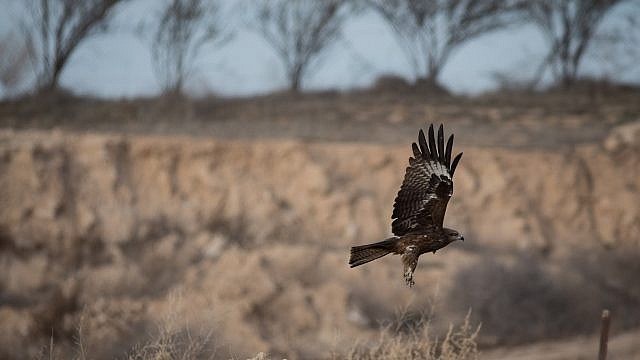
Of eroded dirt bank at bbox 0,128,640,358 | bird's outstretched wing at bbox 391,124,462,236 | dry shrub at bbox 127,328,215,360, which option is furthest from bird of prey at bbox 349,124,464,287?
eroded dirt bank at bbox 0,128,640,358

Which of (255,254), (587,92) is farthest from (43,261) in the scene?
(587,92)

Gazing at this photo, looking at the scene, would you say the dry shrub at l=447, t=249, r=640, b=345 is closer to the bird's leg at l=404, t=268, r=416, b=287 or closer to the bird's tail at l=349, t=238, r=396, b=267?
the bird's leg at l=404, t=268, r=416, b=287

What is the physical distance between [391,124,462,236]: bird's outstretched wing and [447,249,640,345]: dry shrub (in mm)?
7863

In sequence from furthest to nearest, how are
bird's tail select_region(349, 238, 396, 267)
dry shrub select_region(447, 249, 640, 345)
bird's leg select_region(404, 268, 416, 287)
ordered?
dry shrub select_region(447, 249, 640, 345) → bird's leg select_region(404, 268, 416, 287) → bird's tail select_region(349, 238, 396, 267)

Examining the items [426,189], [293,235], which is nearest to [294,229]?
[293,235]

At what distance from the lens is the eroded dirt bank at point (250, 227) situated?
459 inches

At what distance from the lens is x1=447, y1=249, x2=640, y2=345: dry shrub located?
41.9ft

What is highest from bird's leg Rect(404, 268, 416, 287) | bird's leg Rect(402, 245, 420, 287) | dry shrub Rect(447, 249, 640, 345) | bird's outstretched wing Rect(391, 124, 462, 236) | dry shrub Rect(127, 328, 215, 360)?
bird's outstretched wing Rect(391, 124, 462, 236)

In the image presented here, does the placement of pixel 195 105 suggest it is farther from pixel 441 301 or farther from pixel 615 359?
pixel 615 359

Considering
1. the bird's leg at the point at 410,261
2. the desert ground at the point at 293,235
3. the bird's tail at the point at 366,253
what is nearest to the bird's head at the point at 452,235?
the bird's leg at the point at 410,261

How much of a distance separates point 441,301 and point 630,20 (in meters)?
12.0

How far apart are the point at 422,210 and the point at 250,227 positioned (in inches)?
346

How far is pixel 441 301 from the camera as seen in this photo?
501 inches

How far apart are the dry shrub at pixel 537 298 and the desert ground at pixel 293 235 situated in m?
0.03
